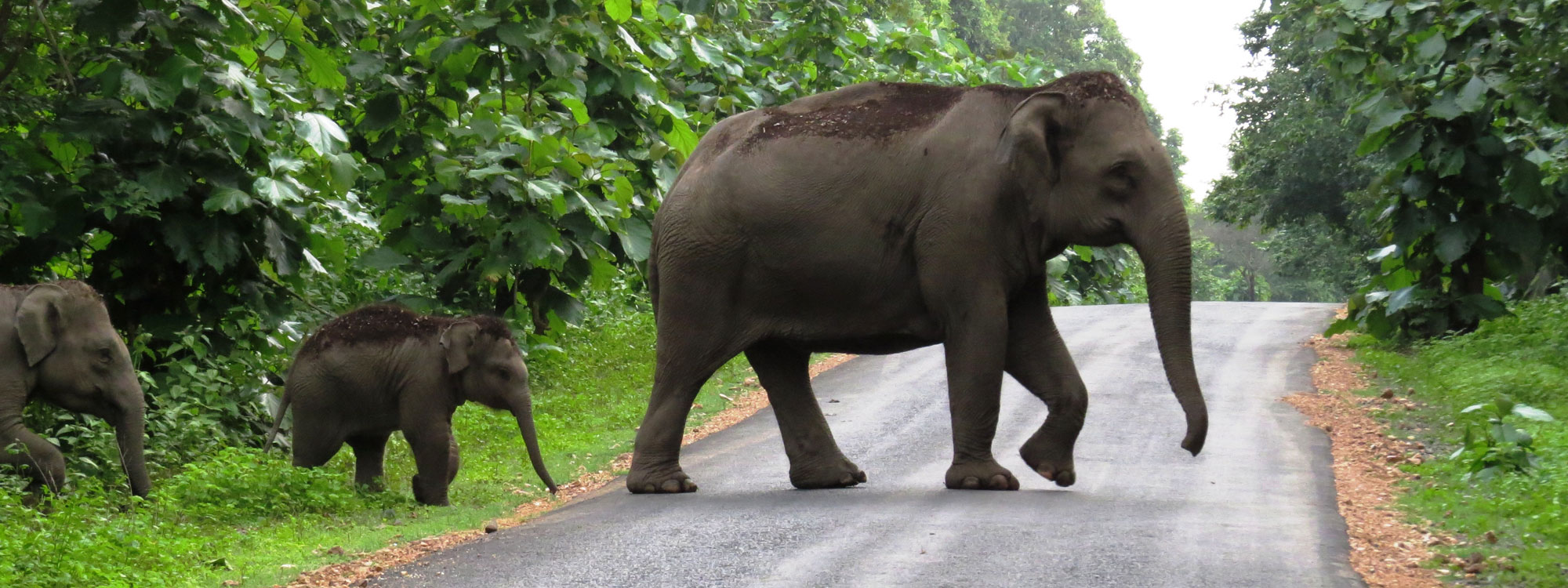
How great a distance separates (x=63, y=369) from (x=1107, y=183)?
20.7 feet

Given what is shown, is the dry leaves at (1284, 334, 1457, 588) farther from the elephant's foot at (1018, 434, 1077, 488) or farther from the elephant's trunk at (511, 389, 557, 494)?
the elephant's trunk at (511, 389, 557, 494)

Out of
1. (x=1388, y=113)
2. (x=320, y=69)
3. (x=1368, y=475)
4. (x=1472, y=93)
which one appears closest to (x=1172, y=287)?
(x=1368, y=475)

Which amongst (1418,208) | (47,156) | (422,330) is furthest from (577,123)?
(1418,208)

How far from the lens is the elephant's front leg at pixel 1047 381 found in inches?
348

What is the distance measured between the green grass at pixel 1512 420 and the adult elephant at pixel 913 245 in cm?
151

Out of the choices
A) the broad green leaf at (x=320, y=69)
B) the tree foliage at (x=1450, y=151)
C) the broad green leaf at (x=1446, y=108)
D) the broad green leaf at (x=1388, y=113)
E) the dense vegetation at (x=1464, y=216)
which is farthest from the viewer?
the broad green leaf at (x=1388, y=113)

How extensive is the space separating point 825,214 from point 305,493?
340cm

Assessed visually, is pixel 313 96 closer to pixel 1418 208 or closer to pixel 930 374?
pixel 930 374

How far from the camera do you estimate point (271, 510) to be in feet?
29.6

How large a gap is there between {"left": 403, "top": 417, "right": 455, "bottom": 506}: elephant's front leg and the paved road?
35.3 inches

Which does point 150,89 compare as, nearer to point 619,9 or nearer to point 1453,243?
point 619,9

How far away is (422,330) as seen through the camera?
9828mm

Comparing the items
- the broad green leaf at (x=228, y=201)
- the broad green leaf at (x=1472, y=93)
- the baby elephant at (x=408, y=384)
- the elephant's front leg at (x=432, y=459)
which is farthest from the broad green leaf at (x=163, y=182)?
the broad green leaf at (x=1472, y=93)

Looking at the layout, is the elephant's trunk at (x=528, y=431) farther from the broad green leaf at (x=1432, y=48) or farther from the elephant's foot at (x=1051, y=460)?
the broad green leaf at (x=1432, y=48)
